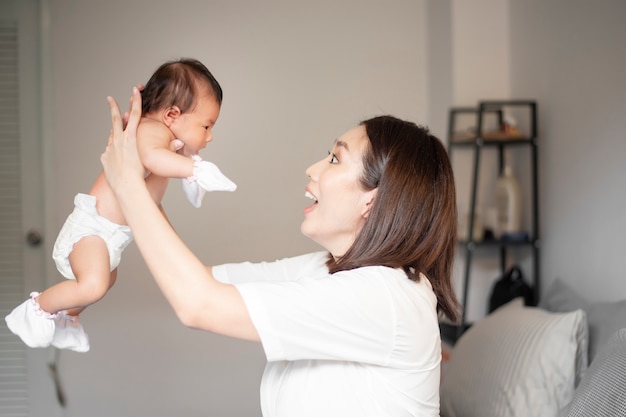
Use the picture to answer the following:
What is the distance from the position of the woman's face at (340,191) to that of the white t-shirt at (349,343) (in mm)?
177

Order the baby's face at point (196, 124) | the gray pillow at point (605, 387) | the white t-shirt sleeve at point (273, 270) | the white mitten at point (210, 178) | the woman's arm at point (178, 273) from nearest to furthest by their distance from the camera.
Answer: the woman's arm at point (178, 273)
the white mitten at point (210, 178)
the baby's face at point (196, 124)
the gray pillow at point (605, 387)
the white t-shirt sleeve at point (273, 270)

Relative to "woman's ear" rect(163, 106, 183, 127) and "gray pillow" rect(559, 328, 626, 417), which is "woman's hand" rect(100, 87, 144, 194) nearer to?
"woman's ear" rect(163, 106, 183, 127)

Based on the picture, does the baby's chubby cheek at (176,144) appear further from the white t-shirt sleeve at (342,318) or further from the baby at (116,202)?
the white t-shirt sleeve at (342,318)

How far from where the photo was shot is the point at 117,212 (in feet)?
4.25

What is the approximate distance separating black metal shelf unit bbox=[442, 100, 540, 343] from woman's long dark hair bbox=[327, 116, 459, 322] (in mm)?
1572

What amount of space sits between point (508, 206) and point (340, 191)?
1.82m

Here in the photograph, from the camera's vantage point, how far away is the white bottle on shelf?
9.68ft

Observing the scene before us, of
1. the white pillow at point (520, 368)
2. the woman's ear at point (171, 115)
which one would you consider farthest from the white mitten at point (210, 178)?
the white pillow at point (520, 368)

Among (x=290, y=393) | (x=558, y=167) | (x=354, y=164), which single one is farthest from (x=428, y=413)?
(x=558, y=167)

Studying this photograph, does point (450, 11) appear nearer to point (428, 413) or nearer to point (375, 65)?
point (375, 65)

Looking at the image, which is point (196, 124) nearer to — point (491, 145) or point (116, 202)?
point (116, 202)

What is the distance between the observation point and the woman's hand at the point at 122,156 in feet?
3.52

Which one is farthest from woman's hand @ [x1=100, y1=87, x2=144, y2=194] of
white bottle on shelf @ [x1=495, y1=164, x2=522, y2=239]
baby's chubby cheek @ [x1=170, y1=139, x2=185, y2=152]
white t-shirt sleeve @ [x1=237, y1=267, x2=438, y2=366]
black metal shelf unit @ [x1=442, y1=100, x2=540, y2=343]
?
white bottle on shelf @ [x1=495, y1=164, x2=522, y2=239]

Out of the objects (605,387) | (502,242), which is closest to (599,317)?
(605,387)
